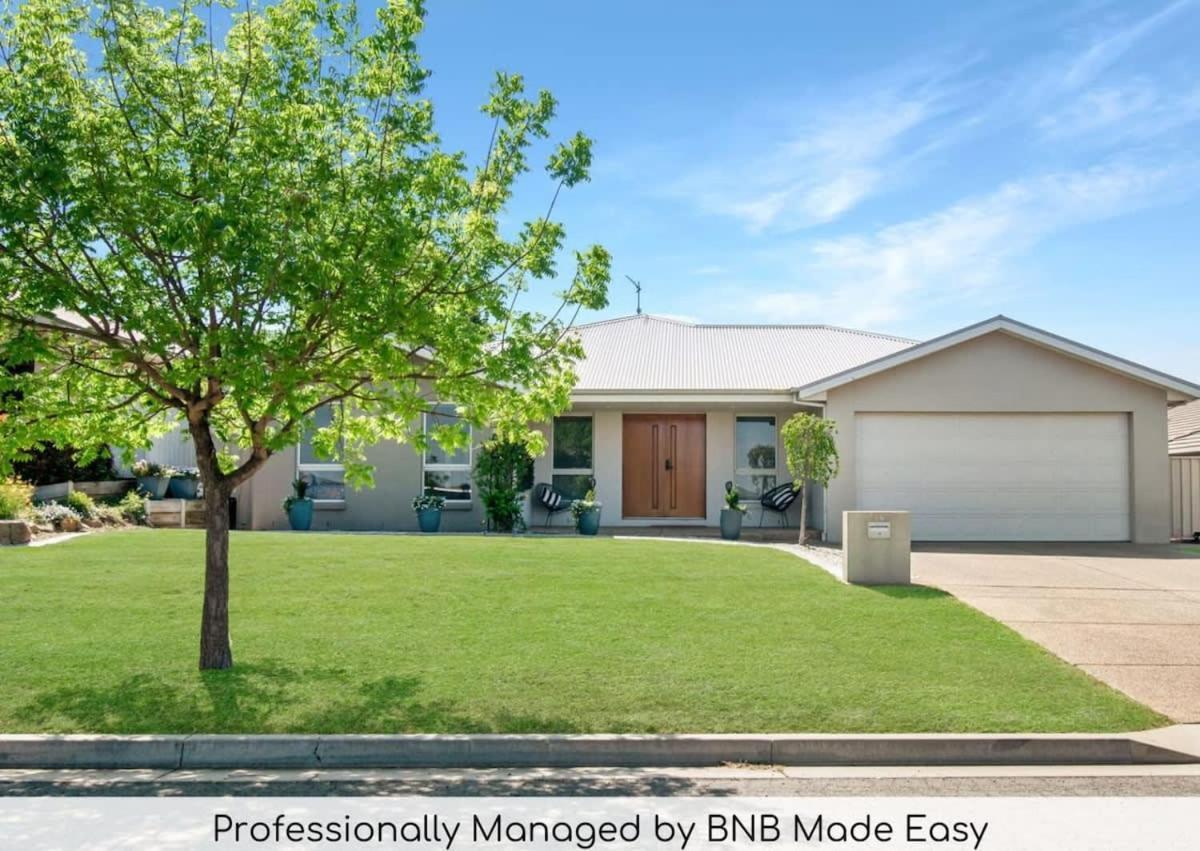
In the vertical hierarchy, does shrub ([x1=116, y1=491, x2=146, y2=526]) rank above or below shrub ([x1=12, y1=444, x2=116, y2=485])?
below

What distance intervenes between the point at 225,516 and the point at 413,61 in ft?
12.5

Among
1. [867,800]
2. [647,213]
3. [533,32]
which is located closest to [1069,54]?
[647,213]

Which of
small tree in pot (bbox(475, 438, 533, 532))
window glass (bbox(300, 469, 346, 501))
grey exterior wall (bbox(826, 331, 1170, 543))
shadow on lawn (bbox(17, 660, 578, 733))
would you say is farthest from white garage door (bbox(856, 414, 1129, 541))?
shadow on lawn (bbox(17, 660, 578, 733))

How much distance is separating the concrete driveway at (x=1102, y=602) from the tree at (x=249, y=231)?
5.05 metres

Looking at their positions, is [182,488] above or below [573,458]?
below

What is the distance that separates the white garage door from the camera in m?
17.8

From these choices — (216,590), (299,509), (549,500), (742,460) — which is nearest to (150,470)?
(299,509)

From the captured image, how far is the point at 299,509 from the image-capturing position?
17.9 m

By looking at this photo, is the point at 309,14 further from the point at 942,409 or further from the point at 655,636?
the point at 942,409

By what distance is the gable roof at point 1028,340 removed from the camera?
17.1m

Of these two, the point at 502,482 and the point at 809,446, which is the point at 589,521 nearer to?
the point at 502,482

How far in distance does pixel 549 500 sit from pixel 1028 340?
30.5ft

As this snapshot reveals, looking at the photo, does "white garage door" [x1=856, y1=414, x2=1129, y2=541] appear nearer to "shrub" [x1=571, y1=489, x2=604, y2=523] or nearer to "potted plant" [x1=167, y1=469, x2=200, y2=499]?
"shrub" [x1=571, y1=489, x2=604, y2=523]

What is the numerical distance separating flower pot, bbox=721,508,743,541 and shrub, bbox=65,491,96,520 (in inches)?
428
